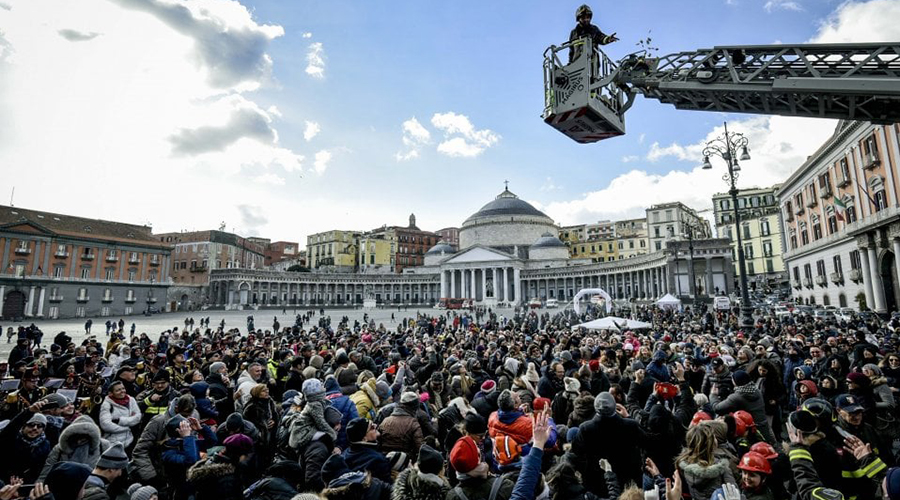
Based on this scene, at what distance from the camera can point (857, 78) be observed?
22.2 ft

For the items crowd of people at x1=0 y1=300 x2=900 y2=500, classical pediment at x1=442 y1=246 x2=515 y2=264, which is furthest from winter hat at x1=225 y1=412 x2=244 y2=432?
classical pediment at x1=442 y1=246 x2=515 y2=264

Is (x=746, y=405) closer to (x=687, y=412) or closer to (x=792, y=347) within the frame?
Answer: (x=687, y=412)

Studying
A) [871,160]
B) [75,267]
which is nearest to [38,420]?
[871,160]

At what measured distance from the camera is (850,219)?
26.9 m

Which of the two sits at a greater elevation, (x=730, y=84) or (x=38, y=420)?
(x=730, y=84)

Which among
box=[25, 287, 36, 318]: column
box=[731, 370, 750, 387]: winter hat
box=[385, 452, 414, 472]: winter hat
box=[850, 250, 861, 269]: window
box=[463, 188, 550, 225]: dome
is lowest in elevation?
box=[385, 452, 414, 472]: winter hat

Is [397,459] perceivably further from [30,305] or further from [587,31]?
[30,305]

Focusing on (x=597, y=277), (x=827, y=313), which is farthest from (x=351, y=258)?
(x=827, y=313)

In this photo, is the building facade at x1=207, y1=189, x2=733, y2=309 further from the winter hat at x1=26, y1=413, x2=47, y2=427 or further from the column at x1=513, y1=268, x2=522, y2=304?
the winter hat at x1=26, y1=413, x2=47, y2=427

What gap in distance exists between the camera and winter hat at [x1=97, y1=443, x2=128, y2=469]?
11.0 ft

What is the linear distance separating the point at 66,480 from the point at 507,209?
91422 mm

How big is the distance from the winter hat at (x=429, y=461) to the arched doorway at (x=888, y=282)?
30981 millimetres

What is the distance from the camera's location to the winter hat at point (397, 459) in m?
3.94

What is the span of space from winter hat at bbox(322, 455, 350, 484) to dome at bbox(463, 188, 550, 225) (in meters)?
88.8
